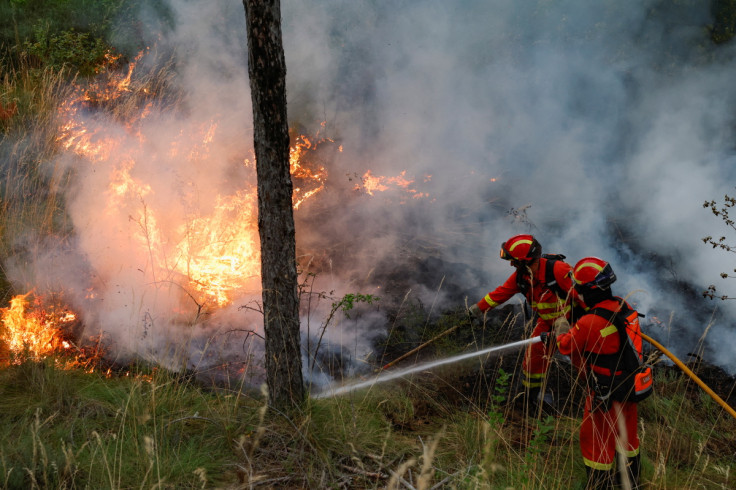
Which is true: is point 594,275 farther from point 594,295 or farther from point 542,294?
point 542,294

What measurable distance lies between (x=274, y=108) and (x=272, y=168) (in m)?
0.41

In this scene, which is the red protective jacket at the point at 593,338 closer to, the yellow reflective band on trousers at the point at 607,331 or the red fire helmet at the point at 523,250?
the yellow reflective band on trousers at the point at 607,331

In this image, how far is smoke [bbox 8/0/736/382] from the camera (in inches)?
247

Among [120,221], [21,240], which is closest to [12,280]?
[21,240]

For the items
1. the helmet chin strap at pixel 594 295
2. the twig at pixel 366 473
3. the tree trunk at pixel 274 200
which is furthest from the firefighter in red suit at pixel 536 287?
the tree trunk at pixel 274 200

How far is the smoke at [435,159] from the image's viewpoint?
6.29m

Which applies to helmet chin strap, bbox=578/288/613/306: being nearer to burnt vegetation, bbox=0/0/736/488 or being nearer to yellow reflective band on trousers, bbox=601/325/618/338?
yellow reflective band on trousers, bbox=601/325/618/338

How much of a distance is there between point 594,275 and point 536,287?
4.31ft

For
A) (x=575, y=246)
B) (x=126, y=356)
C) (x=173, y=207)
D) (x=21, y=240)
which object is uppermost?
(x=575, y=246)

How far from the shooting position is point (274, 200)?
10.6 feet

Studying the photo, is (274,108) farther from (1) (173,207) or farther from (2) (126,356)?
(1) (173,207)

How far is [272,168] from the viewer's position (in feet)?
Result: 10.5

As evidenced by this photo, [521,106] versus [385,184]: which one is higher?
[521,106]

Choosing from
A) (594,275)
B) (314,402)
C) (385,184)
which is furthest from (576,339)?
(385,184)
